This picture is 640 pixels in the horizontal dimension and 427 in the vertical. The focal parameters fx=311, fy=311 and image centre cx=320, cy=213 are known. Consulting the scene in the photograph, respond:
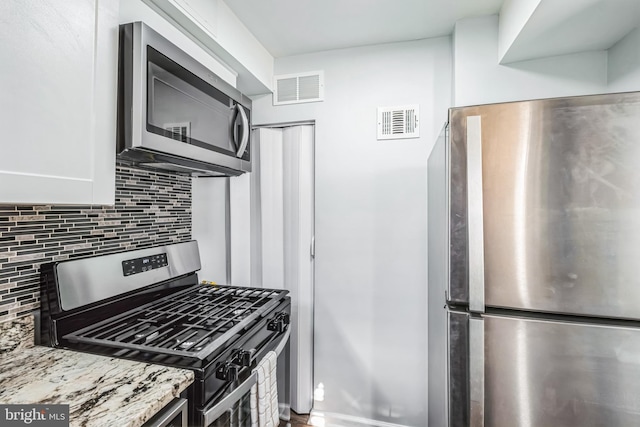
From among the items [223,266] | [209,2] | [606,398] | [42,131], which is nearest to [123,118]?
[42,131]

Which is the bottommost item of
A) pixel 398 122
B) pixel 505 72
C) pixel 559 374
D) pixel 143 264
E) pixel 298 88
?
pixel 559 374

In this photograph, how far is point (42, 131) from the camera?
2.63 ft

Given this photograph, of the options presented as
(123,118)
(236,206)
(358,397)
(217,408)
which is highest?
(123,118)

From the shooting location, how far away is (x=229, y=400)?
1.04m

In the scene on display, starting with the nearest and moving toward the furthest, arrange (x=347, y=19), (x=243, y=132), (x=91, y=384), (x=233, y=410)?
1. (x=91, y=384)
2. (x=233, y=410)
3. (x=243, y=132)
4. (x=347, y=19)

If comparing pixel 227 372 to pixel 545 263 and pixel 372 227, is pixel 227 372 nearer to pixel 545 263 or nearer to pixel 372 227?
pixel 545 263

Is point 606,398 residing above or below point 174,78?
below

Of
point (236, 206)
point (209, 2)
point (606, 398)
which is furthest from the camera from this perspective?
point (236, 206)

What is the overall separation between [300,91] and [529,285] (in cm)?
172

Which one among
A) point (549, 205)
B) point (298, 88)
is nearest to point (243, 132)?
point (298, 88)

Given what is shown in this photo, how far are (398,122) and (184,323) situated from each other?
1.60m

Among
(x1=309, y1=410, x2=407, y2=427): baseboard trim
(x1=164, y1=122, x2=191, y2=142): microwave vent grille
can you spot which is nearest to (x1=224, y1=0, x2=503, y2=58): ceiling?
(x1=164, y1=122, x2=191, y2=142): microwave vent grille

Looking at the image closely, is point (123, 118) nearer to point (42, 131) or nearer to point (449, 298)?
point (42, 131)

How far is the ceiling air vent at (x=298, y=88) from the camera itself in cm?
206
